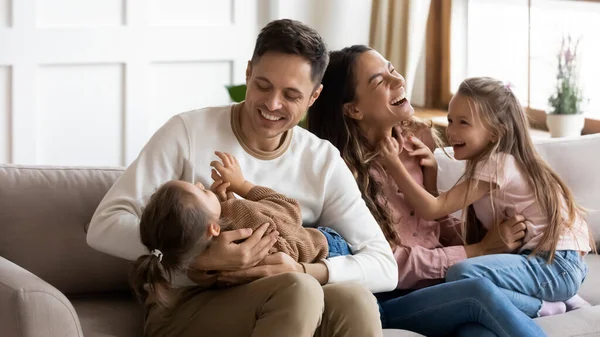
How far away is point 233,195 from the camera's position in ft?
7.29

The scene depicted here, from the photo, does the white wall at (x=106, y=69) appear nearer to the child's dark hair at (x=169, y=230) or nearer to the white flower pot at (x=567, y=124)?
the white flower pot at (x=567, y=124)

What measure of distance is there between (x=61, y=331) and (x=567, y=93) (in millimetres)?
2624

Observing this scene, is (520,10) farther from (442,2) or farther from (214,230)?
(214,230)

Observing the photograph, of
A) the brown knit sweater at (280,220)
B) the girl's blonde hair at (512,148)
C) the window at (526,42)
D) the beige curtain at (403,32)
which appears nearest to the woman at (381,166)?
the girl's blonde hair at (512,148)

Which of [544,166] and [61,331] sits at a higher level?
[544,166]

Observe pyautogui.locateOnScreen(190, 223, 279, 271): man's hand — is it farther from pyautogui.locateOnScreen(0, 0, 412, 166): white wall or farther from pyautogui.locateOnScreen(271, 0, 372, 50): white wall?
pyautogui.locateOnScreen(271, 0, 372, 50): white wall

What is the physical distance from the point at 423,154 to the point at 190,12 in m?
2.14

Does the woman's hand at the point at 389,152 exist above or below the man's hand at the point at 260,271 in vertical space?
above

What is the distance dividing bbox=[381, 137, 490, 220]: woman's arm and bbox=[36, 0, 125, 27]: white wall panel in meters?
2.15

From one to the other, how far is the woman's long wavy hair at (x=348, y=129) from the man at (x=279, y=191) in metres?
0.16

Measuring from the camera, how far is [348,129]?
2.71m

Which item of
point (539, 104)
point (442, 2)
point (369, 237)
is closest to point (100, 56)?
point (442, 2)

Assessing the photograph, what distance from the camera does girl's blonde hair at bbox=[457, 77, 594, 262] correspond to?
2641 millimetres

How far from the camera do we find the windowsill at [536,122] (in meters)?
4.01
